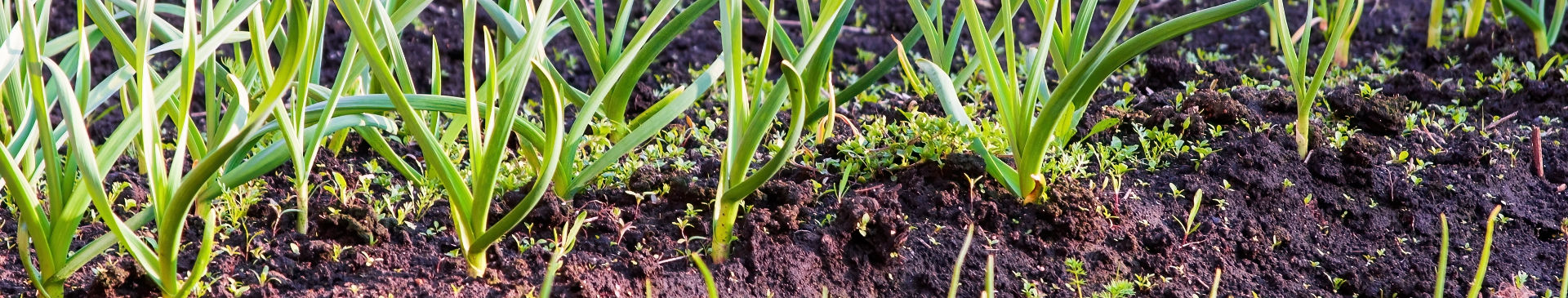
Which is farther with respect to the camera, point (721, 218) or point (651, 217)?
point (651, 217)

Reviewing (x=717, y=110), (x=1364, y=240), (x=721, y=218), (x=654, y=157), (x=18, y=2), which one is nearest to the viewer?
(x=18, y=2)

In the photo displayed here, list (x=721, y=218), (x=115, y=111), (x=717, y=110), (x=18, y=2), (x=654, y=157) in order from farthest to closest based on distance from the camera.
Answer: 1. (x=115, y=111)
2. (x=717, y=110)
3. (x=654, y=157)
4. (x=721, y=218)
5. (x=18, y=2)

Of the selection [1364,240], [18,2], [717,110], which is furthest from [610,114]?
[1364,240]

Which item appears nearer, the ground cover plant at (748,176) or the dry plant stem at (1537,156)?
the ground cover plant at (748,176)

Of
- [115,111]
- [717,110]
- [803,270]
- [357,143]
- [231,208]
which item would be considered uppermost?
[115,111]

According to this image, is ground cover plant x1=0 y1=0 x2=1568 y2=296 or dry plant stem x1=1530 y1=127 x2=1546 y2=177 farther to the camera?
dry plant stem x1=1530 y1=127 x2=1546 y2=177

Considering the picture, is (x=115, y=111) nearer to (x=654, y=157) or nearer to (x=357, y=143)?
(x=357, y=143)

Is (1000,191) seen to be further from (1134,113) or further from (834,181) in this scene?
(1134,113)

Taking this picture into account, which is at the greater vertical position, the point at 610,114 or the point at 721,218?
the point at 610,114
